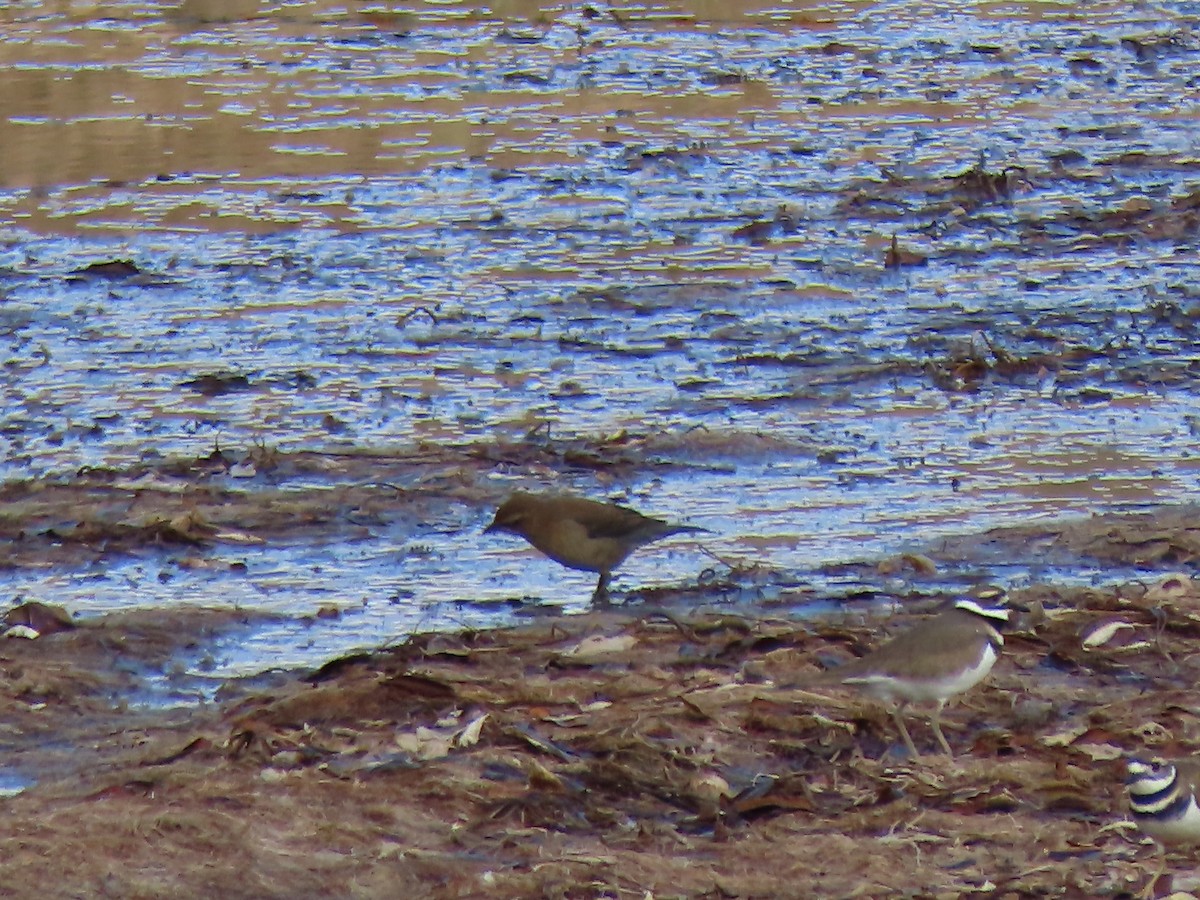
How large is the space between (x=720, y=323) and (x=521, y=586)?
3716 mm

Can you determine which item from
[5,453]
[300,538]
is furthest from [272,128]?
[300,538]

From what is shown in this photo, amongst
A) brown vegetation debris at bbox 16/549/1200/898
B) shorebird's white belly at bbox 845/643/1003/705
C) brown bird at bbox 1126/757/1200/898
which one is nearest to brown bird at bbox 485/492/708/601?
brown vegetation debris at bbox 16/549/1200/898

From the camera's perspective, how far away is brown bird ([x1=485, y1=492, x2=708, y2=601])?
26.6ft

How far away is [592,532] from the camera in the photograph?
319 inches

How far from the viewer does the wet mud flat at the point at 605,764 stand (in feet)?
18.2

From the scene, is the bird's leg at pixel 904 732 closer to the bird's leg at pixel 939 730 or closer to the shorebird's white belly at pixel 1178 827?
the bird's leg at pixel 939 730

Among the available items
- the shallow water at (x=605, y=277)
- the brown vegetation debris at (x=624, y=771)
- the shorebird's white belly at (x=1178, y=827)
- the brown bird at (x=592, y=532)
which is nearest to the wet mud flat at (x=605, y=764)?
the brown vegetation debris at (x=624, y=771)

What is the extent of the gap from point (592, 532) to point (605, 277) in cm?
511

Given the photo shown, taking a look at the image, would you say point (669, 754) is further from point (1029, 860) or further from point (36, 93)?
point (36, 93)

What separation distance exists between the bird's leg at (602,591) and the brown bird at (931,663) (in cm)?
201

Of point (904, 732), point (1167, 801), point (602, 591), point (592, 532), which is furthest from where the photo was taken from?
point (602, 591)

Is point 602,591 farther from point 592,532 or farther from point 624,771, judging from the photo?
point 624,771

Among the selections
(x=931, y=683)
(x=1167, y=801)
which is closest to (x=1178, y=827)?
(x=1167, y=801)

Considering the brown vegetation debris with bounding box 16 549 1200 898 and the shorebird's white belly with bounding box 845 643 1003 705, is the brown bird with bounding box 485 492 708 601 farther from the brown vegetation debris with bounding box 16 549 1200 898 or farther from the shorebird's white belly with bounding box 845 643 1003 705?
the shorebird's white belly with bounding box 845 643 1003 705
